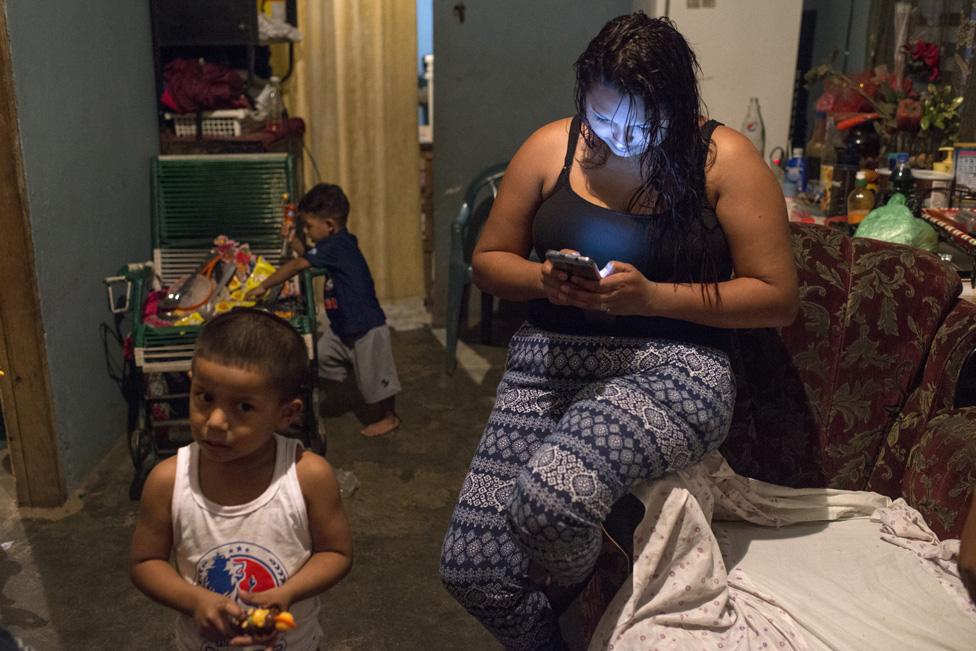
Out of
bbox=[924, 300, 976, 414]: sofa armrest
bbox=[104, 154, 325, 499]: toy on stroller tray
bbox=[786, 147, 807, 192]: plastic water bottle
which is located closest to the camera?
bbox=[924, 300, 976, 414]: sofa armrest

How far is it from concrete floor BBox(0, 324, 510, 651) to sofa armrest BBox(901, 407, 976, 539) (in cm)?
109

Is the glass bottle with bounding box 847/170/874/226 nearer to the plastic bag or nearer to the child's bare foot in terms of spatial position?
the plastic bag

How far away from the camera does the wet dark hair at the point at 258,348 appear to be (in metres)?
1.46

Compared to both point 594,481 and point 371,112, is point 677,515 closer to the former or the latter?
point 594,481

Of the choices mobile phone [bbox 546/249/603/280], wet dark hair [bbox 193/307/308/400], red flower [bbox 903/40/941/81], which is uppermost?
red flower [bbox 903/40/941/81]

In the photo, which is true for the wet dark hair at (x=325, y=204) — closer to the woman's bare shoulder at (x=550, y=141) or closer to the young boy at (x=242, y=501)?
the woman's bare shoulder at (x=550, y=141)

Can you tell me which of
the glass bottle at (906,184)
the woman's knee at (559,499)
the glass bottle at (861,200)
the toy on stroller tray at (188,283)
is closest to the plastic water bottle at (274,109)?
the toy on stroller tray at (188,283)

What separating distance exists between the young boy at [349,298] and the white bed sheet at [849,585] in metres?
1.95

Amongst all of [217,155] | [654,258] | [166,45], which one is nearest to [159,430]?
[217,155]

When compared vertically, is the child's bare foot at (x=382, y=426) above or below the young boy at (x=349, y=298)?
below

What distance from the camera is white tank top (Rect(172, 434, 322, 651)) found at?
150cm

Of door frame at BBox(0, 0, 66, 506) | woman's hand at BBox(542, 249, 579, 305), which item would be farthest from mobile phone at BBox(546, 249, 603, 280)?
door frame at BBox(0, 0, 66, 506)

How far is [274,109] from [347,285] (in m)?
1.26

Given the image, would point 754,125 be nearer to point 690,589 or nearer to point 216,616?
point 690,589
